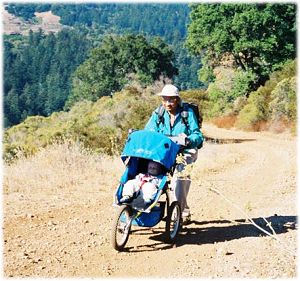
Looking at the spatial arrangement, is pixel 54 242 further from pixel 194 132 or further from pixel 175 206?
pixel 194 132

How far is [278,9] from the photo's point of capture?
105ft

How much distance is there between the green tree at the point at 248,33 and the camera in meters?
31.7

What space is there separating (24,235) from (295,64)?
23.6 meters

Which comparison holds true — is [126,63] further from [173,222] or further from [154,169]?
→ [154,169]

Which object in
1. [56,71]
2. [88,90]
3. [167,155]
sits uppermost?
[167,155]

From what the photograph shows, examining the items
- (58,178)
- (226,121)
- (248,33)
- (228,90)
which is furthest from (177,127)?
(228,90)

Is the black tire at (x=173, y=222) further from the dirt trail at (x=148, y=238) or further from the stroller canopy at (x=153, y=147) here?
the stroller canopy at (x=153, y=147)

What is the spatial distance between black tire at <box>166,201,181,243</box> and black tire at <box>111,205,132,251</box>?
502 millimetres

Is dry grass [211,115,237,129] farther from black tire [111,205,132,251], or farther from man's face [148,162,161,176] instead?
black tire [111,205,132,251]

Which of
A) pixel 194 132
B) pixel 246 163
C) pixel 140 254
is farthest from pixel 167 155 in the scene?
pixel 246 163

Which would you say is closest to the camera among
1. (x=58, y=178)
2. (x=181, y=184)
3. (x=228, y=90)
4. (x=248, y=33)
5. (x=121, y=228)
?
(x=121, y=228)

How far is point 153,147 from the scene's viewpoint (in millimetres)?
6727

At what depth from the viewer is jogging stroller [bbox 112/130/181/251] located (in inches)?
259

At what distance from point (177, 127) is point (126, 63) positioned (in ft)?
178
